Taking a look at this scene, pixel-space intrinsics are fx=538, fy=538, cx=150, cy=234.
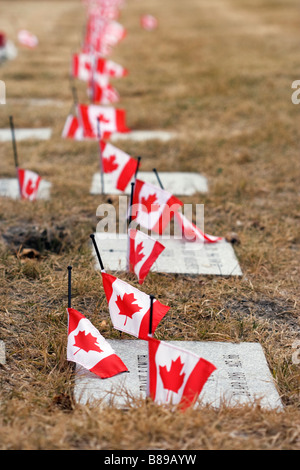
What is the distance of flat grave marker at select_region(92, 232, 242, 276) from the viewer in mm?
3777

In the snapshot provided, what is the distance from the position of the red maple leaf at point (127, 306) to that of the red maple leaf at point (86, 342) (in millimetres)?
226

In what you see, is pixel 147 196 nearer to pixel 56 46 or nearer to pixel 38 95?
pixel 38 95

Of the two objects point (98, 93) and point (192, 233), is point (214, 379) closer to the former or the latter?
point (192, 233)

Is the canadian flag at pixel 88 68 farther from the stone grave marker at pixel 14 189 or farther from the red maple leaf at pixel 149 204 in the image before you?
the red maple leaf at pixel 149 204

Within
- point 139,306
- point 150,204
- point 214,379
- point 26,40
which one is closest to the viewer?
point 214,379

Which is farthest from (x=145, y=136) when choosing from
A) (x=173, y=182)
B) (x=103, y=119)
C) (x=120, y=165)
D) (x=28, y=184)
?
(x=120, y=165)

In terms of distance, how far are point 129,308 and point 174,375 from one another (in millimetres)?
560

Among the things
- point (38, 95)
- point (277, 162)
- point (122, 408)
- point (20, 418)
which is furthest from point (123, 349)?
point (38, 95)

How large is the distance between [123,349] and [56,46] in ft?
37.8

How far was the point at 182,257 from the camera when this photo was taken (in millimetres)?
3965

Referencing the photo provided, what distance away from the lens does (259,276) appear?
374cm

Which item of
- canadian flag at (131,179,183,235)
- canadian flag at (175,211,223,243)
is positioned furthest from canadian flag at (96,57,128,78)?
canadian flag at (131,179,183,235)

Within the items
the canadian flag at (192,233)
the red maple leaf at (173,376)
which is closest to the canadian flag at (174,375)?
the red maple leaf at (173,376)

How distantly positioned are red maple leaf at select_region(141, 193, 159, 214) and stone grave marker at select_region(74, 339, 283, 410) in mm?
1008
